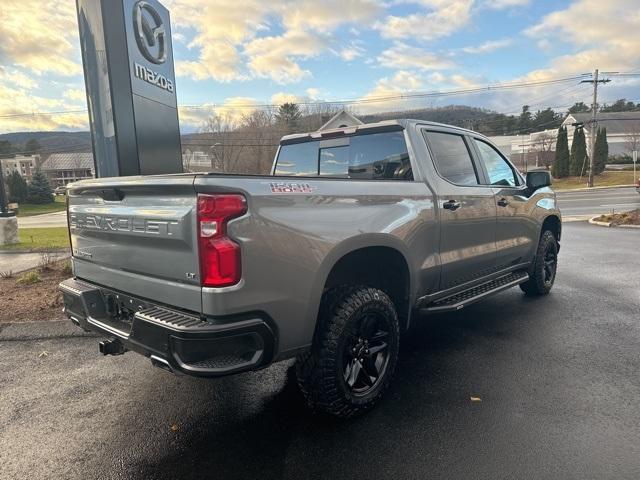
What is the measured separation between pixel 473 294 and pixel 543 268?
2061 mm

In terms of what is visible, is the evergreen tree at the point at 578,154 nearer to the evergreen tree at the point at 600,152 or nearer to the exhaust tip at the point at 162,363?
the evergreen tree at the point at 600,152

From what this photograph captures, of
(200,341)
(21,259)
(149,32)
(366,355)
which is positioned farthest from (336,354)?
(21,259)

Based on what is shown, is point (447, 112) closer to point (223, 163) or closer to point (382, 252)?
point (223, 163)

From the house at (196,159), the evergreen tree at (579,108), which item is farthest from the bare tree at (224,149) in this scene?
the evergreen tree at (579,108)

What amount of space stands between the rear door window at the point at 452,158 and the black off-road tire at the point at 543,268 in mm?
1883

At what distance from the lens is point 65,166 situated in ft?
309

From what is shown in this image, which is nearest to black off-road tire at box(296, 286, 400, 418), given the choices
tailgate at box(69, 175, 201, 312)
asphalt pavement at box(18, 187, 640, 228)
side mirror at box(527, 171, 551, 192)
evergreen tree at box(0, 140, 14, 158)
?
tailgate at box(69, 175, 201, 312)

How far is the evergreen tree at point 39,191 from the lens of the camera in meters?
50.9

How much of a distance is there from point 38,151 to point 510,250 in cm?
9304

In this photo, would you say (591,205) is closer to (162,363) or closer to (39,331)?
(39,331)

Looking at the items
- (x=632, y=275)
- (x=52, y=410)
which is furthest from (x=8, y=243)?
(x=632, y=275)

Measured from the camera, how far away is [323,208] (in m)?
2.71

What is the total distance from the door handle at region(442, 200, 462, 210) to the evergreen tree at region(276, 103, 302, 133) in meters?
37.4

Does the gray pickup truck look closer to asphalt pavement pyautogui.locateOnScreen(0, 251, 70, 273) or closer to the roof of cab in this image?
the roof of cab
